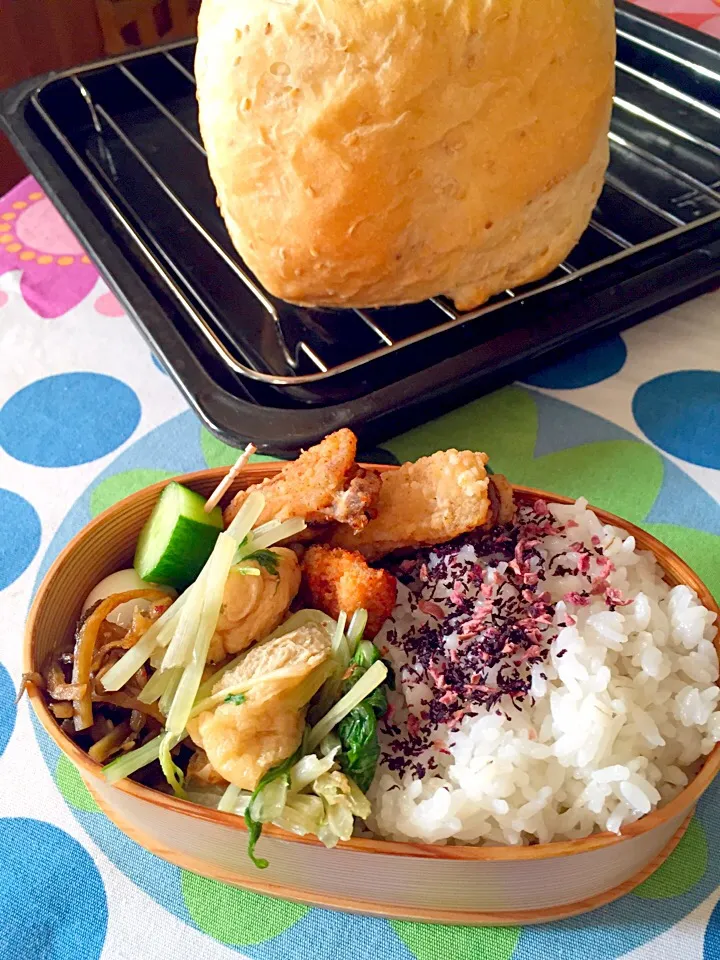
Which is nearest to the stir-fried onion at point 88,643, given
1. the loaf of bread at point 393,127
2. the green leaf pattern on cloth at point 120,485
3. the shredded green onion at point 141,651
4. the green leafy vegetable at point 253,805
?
the shredded green onion at point 141,651

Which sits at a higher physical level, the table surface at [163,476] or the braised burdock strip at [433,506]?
the braised burdock strip at [433,506]

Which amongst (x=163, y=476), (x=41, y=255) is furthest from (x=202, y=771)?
(x=41, y=255)

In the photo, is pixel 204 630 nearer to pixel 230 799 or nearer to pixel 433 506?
pixel 230 799

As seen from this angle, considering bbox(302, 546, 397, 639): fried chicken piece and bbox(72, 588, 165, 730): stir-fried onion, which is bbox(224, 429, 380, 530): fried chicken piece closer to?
bbox(302, 546, 397, 639): fried chicken piece

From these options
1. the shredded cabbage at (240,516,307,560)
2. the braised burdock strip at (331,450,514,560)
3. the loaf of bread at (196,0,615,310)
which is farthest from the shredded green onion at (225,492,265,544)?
the loaf of bread at (196,0,615,310)

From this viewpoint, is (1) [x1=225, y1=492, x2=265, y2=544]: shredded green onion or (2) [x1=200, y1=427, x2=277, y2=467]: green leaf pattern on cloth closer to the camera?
(1) [x1=225, y1=492, x2=265, y2=544]: shredded green onion

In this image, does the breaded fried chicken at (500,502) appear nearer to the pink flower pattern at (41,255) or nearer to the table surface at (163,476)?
the table surface at (163,476)
